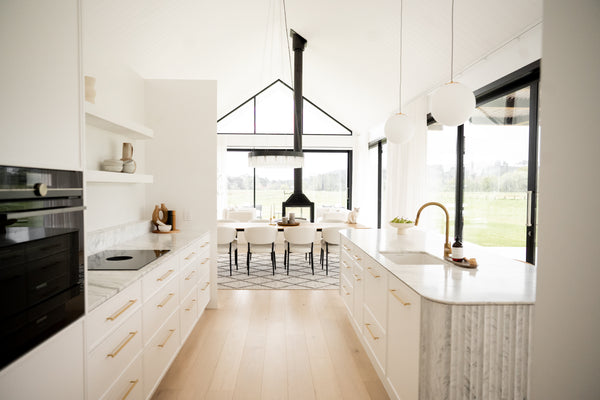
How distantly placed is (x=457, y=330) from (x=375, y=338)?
0.94 m

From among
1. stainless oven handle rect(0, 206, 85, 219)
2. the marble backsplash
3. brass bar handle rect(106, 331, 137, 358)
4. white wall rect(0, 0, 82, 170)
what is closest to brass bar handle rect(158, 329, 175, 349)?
brass bar handle rect(106, 331, 137, 358)

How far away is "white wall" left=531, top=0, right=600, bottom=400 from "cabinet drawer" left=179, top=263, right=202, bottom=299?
233 centimetres

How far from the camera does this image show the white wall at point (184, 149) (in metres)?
3.61

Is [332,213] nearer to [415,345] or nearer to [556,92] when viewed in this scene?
[415,345]

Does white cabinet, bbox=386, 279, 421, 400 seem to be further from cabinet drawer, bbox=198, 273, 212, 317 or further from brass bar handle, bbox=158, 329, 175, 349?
cabinet drawer, bbox=198, 273, 212, 317

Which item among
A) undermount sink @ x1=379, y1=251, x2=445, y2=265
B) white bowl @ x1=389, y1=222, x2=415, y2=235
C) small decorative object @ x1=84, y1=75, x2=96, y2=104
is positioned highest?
small decorative object @ x1=84, y1=75, x2=96, y2=104

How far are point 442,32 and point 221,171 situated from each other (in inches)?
240

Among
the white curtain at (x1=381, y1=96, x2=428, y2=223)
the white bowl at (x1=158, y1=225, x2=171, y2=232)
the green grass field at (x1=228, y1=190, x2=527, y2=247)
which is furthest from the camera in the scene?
the white curtain at (x1=381, y1=96, x2=428, y2=223)

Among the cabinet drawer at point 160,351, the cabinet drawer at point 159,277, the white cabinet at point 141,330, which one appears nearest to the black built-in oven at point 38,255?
the white cabinet at point 141,330

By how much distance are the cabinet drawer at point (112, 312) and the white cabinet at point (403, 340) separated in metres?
1.36

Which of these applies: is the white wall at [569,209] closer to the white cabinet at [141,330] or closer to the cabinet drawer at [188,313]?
the white cabinet at [141,330]

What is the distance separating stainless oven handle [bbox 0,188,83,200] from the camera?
91 cm

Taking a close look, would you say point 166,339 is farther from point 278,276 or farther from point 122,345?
point 278,276

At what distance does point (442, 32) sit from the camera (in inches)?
132
